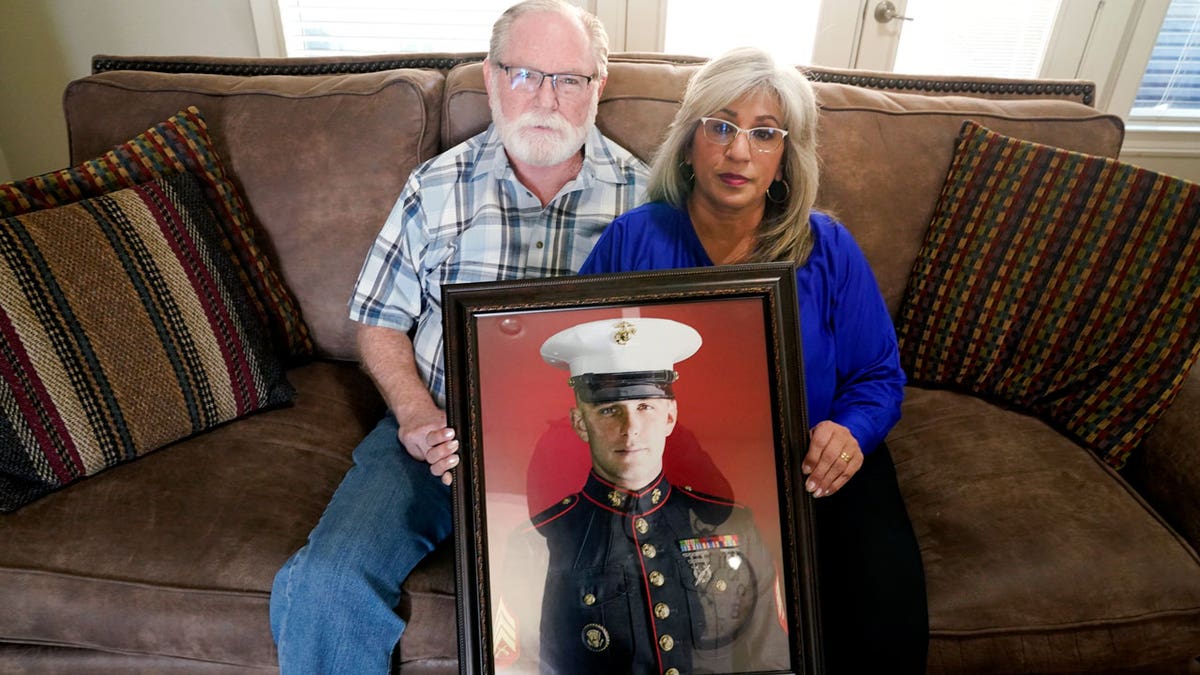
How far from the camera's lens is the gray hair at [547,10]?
1.21 meters

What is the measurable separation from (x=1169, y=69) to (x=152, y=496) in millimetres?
3012

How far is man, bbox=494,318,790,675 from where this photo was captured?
0.86m

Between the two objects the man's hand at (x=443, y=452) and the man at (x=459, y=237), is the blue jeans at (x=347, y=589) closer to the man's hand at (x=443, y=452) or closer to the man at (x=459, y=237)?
the man at (x=459, y=237)

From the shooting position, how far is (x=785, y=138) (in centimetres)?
106

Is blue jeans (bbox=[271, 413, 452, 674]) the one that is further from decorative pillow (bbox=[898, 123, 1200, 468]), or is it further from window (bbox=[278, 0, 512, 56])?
window (bbox=[278, 0, 512, 56])

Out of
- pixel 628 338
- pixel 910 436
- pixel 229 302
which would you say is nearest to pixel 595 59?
pixel 628 338

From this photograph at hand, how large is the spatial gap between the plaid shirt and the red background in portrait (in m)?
0.41

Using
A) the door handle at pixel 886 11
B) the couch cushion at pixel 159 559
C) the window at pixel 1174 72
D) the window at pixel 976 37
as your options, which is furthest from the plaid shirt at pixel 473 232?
the window at pixel 1174 72

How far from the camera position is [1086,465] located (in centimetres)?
121

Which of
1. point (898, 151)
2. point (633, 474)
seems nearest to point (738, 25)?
point (898, 151)

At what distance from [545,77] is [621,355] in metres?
0.60

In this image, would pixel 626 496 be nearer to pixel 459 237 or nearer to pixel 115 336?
pixel 459 237

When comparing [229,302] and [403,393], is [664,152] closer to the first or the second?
[403,393]

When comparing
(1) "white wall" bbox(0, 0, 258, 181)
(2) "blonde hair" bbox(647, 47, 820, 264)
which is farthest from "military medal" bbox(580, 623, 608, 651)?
(1) "white wall" bbox(0, 0, 258, 181)
